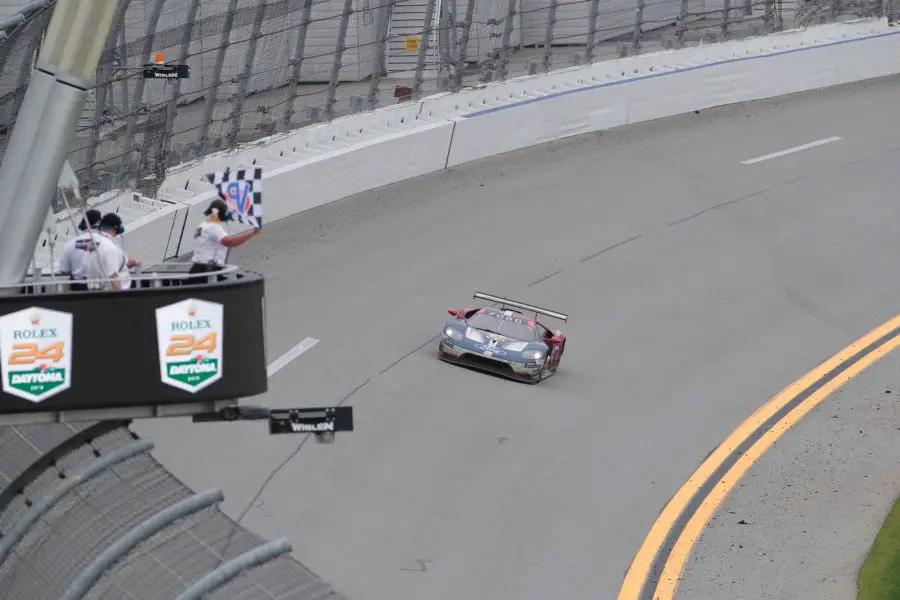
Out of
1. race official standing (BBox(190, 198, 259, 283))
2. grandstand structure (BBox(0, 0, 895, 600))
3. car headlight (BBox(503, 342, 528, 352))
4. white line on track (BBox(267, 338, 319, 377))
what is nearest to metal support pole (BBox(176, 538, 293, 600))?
grandstand structure (BBox(0, 0, 895, 600))

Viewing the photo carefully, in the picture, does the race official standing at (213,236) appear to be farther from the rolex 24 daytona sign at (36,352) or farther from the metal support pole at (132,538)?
the metal support pole at (132,538)

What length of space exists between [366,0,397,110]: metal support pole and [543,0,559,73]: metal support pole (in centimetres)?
388

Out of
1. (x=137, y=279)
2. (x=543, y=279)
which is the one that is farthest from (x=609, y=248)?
(x=137, y=279)

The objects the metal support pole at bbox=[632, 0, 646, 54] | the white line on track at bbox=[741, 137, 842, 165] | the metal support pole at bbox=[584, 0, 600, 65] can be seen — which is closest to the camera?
the white line on track at bbox=[741, 137, 842, 165]

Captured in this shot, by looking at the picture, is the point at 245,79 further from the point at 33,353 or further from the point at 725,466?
the point at 33,353

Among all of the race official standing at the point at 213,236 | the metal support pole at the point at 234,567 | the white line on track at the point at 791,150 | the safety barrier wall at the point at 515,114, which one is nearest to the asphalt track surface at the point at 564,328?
the white line on track at the point at 791,150

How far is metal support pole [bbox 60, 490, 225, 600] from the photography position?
908 centimetres

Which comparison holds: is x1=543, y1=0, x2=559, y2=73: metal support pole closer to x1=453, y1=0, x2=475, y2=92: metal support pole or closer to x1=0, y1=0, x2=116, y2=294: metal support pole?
x1=453, y1=0, x2=475, y2=92: metal support pole

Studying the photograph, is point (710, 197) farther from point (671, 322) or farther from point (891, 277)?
point (671, 322)

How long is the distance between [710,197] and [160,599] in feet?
62.2

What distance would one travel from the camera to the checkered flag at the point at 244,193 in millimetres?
13594

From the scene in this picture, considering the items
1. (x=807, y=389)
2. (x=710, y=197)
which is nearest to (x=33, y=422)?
(x=807, y=389)

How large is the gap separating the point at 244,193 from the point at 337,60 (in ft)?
39.9

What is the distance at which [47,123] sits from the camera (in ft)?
39.1
